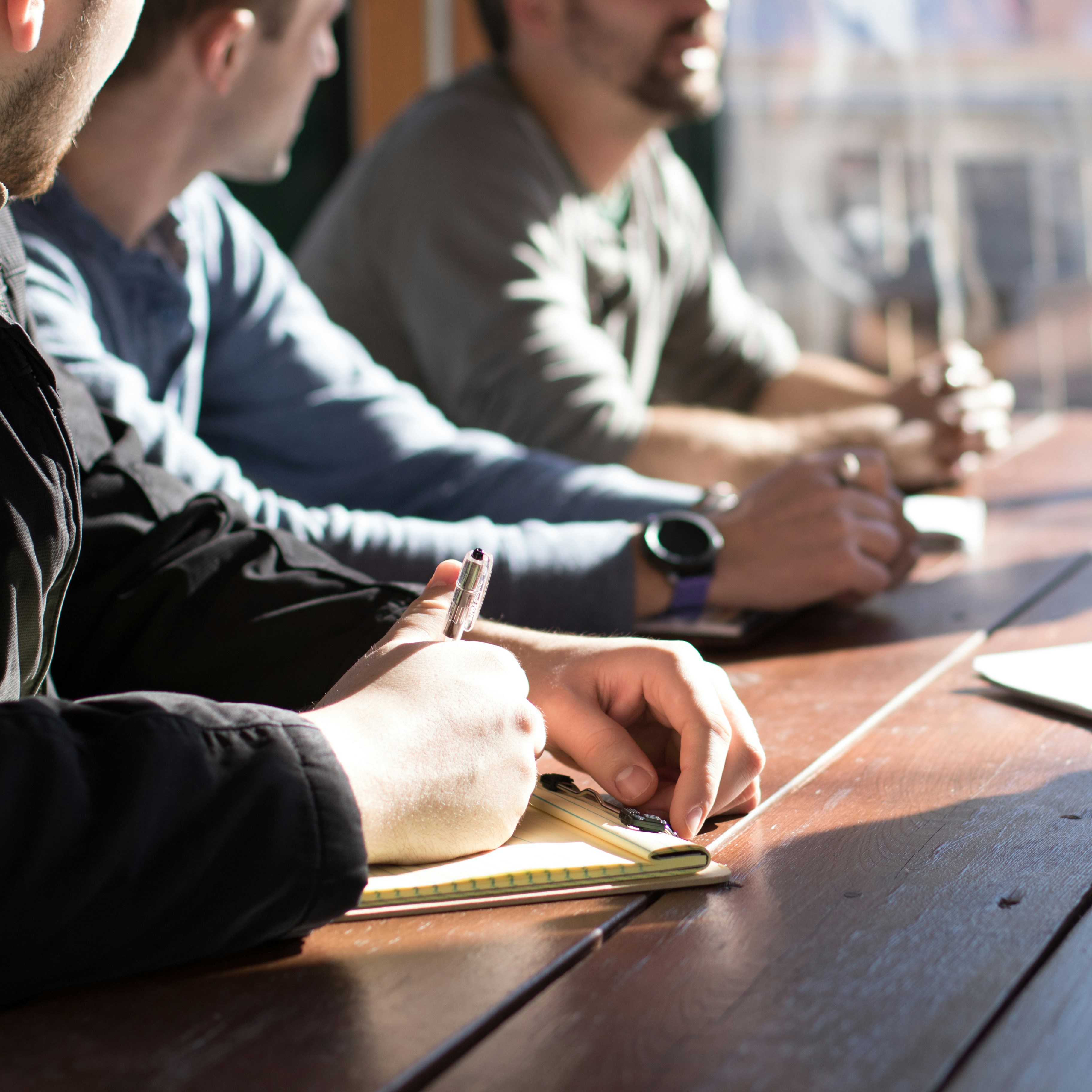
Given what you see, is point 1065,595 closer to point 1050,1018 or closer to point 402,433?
point 402,433

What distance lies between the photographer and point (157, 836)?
525 mm

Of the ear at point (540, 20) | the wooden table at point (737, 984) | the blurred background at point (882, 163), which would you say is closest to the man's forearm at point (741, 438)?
the ear at point (540, 20)

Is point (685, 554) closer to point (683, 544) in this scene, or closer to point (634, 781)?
point (683, 544)

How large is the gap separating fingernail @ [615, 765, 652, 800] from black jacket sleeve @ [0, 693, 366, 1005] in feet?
0.62

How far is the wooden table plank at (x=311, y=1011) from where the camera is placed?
46 cm

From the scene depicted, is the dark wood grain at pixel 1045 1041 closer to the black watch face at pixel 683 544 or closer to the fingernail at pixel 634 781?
the fingernail at pixel 634 781

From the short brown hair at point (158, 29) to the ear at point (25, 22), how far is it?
1.85 ft

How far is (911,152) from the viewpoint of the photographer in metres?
4.36

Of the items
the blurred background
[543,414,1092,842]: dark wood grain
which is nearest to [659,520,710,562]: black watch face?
[543,414,1092,842]: dark wood grain

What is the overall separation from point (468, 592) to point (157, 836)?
234mm

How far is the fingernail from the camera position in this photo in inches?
27.5

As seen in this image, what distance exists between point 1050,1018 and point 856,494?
80cm

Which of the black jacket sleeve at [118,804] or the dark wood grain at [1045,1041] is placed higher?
the black jacket sleeve at [118,804]

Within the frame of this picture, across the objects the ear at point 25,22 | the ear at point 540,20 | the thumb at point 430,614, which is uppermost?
the ear at point 540,20
